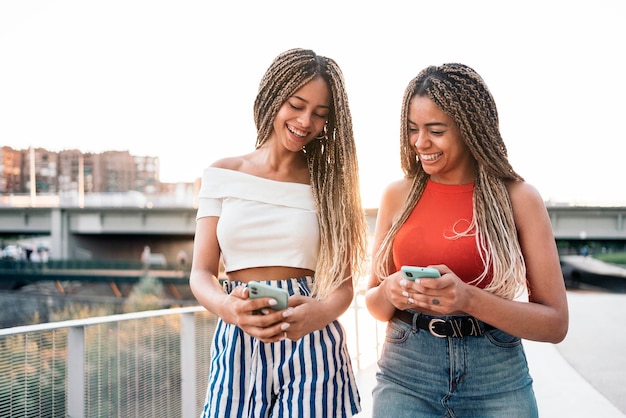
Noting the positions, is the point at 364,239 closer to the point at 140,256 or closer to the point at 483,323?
the point at 483,323

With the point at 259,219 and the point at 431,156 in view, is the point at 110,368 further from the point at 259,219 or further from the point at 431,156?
the point at 431,156

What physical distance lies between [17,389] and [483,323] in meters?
2.42

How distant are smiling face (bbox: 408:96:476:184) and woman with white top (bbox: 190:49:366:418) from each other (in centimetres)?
23

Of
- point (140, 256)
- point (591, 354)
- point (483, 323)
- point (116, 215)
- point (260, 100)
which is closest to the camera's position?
point (483, 323)

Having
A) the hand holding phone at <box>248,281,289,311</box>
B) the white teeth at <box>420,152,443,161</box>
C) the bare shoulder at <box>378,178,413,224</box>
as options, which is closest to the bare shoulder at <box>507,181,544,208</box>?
the white teeth at <box>420,152,443,161</box>

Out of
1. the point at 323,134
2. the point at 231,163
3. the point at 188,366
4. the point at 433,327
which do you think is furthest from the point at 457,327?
the point at 188,366

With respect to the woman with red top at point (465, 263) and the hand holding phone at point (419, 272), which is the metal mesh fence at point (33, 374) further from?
the hand holding phone at point (419, 272)

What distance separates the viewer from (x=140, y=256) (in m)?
45.1

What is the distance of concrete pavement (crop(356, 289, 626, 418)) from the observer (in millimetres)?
5168

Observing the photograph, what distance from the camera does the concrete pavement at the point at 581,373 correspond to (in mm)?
5168

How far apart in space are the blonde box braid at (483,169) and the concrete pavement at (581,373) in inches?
132

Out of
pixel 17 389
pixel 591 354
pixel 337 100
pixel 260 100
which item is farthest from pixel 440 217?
pixel 591 354

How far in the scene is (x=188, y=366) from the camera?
406cm

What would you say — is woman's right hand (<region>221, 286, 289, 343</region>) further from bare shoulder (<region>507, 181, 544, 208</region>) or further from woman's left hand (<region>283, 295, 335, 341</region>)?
bare shoulder (<region>507, 181, 544, 208</region>)
